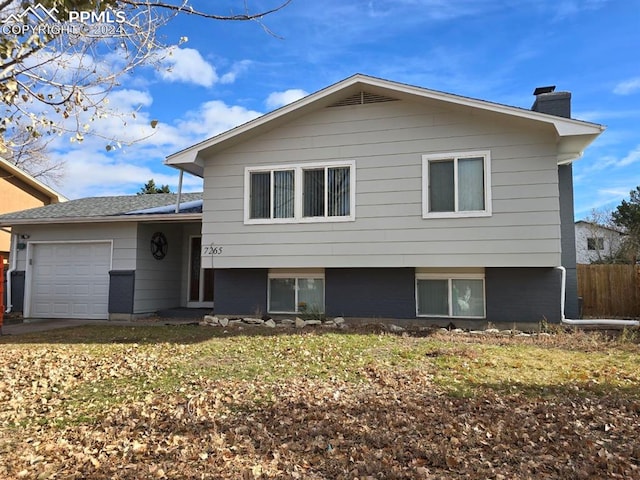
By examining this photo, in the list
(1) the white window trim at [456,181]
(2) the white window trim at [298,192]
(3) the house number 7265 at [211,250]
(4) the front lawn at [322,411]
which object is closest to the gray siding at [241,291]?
(3) the house number 7265 at [211,250]

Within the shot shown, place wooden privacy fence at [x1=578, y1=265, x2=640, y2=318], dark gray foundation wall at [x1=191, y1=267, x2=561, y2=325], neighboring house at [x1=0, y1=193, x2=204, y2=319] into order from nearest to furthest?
1. dark gray foundation wall at [x1=191, y1=267, x2=561, y2=325]
2. neighboring house at [x1=0, y1=193, x2=204, y2=319]
3. wooden privacy fence at [x1=578, y1=265, x2=640, y2=318]

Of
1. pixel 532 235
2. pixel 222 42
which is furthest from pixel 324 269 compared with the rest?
pixel 222 42

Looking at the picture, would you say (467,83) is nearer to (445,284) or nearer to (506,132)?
(506,132)

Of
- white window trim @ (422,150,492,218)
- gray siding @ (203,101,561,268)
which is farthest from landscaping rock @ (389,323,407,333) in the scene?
white window trim @ (422,150,492,218)

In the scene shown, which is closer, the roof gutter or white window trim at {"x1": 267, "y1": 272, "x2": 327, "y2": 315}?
white window trim at {"x1": 267, "y1": 272, "x2": 327, "y2": 315}

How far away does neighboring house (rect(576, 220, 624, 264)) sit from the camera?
30609 millimetres

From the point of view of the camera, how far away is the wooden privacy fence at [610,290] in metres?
13.8

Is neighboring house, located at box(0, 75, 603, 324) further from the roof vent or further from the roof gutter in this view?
the roof gutter

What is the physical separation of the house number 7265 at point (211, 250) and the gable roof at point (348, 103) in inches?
77.7

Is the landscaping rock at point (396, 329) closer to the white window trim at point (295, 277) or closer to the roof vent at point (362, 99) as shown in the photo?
the white window trim at point (295, 277)

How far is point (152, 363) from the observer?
6.25 metres

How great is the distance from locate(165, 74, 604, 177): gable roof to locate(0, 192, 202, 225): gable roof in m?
1.67

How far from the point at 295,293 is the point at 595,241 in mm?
28320

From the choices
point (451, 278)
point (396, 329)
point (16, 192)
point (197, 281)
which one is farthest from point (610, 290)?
point (16, 192)
